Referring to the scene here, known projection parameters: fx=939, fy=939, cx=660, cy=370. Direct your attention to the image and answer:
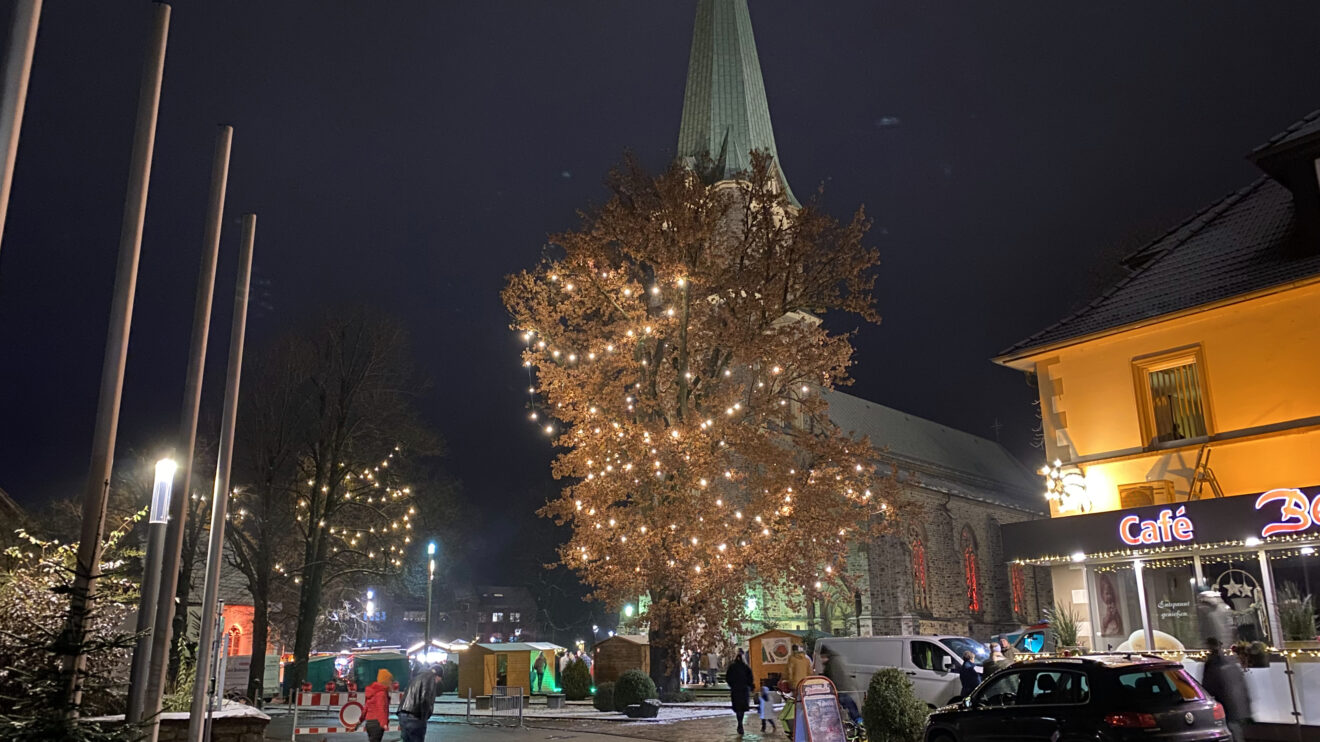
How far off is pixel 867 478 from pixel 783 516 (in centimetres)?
274

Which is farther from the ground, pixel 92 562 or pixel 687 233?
pixel 687 233

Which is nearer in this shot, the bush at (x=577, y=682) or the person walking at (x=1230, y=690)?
the person walking at (x=1230, y=690)

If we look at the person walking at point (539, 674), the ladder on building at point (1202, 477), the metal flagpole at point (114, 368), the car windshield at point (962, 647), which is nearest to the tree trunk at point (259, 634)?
the person walking at point (539, 674)

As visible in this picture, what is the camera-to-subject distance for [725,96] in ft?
173

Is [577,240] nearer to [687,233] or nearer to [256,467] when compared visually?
[687,233]

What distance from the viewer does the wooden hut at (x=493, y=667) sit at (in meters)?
32.3

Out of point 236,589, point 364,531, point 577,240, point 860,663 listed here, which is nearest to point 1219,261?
point 860,663

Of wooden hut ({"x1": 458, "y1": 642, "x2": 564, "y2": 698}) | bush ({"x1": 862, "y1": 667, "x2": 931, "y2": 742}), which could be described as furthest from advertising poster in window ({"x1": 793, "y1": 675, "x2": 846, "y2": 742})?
wooden hut ({"x1": 458, "y1": 642, "x2": 564, "y2": 698})

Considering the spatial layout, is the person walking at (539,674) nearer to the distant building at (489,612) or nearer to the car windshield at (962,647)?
the car windshield at (962,647)

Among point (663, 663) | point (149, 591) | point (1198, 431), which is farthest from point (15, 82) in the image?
point (663, 663)

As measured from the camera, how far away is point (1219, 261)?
18859 millimetres

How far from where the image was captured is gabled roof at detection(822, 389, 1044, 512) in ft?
197

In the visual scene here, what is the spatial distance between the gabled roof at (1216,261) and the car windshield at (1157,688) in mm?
9254

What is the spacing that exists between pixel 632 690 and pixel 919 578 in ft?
97.6
